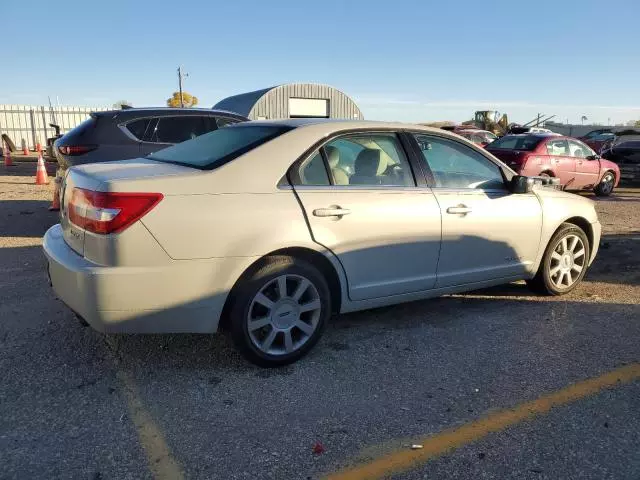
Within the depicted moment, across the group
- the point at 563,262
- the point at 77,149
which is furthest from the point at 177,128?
the point at 563,262

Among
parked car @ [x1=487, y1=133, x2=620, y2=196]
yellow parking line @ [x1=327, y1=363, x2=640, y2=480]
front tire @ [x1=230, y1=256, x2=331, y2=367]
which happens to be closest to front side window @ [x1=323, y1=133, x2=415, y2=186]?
front tire @ [x1=230, y1=256, x2=331, y2=367]

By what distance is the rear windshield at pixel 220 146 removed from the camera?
3454 millimetres

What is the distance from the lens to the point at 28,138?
3025cm

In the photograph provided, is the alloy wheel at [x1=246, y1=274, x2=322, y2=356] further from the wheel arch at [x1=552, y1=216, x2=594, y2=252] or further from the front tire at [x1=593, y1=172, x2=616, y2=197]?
the front tire at [x1=593, y1=172, x2=616, y2=197]

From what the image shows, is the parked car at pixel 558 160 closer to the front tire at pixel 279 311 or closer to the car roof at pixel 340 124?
the car roof at pixel 340 124

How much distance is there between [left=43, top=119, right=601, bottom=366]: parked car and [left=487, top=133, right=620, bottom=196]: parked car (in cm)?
732

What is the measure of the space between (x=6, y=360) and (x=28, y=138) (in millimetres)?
31071

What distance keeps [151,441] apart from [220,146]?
77.9 inches

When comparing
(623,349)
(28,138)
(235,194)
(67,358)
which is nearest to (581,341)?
(623,349)

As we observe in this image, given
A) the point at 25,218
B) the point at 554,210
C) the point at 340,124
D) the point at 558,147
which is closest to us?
the point at 340,124

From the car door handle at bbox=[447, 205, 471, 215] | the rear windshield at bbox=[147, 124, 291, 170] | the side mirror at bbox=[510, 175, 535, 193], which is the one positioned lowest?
the car door handle at bbox=[447, 205, 471, 215]

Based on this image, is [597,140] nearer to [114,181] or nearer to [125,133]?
[125,133]

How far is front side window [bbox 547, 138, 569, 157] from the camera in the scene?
38.8 ft

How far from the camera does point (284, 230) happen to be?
3279 mm
